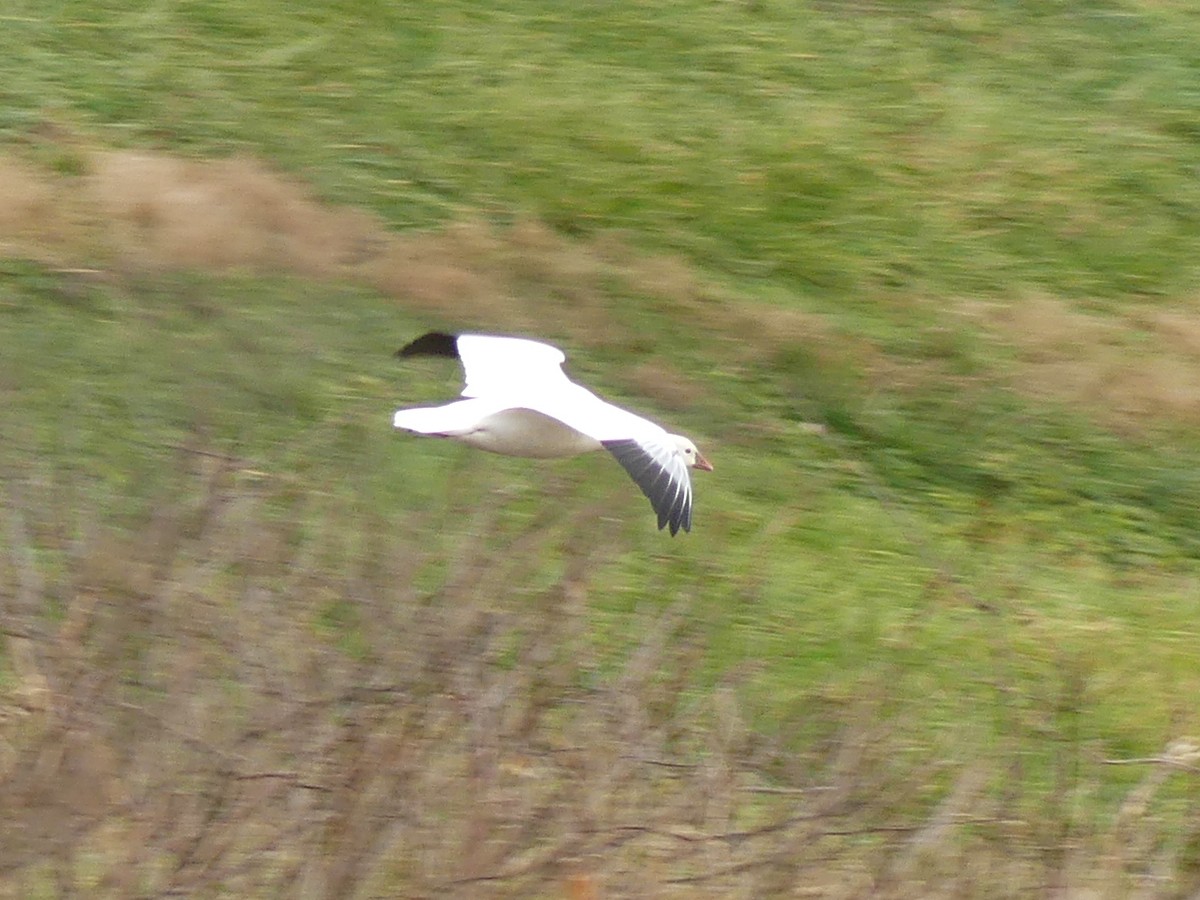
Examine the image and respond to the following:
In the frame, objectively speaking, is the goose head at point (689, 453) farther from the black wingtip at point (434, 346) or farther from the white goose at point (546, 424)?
the black wingtip at point (434, 346)

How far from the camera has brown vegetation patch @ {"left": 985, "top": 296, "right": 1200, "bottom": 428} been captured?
29.1 ft

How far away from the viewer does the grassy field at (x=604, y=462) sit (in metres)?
3.96

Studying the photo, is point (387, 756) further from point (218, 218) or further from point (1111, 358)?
point (1111, 358)

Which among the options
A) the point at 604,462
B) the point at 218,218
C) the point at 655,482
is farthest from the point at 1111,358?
the point at 655,482

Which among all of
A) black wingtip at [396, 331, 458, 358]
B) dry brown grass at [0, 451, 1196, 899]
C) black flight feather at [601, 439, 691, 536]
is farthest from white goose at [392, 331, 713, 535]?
dry brown grass at [0, 451, 1196, 899]

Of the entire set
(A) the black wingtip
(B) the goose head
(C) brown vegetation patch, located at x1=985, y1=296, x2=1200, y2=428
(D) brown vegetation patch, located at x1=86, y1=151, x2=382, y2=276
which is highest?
(A) the black wingtip

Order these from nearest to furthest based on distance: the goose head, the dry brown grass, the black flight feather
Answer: the dry brown grass
the black flight feather
the goose head

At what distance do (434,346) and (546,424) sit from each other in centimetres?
74

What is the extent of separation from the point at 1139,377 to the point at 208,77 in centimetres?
425

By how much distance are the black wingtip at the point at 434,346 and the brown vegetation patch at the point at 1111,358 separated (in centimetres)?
319

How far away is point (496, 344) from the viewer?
20.6ft

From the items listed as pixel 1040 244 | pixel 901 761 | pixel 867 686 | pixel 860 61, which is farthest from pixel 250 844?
pixel 860 61

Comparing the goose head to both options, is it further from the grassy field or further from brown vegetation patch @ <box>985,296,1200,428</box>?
brown vegetation patch @ <box>985,296,1200,428</box>

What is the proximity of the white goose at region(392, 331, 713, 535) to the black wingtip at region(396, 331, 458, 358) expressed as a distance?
159 mm
